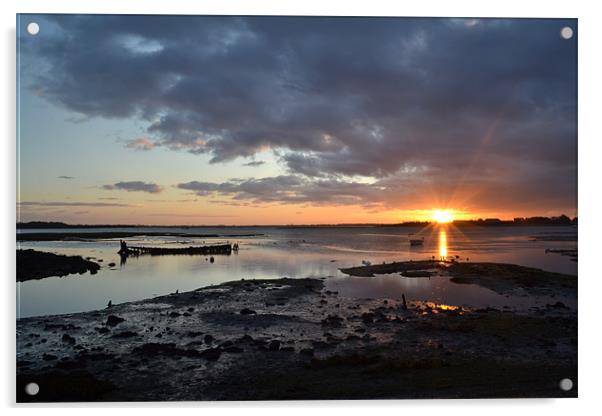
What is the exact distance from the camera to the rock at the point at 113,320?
22.8 feet

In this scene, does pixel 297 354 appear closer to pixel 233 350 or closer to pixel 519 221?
pixel 233 350

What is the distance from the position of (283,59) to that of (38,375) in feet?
17.4

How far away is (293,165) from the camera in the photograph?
669 cm

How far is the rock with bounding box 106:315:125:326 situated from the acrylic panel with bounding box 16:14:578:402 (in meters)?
0.04

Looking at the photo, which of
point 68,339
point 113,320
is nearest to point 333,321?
point 113,320

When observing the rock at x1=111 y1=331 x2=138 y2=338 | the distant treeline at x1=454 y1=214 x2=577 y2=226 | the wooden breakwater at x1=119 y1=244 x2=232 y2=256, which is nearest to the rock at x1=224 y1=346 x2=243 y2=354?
→ the rock at x1=111 y1=331 x2=138 y2=338

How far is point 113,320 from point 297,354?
3.61 metres

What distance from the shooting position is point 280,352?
5828 millimetres

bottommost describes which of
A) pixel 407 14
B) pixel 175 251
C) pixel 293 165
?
pixel 175 251

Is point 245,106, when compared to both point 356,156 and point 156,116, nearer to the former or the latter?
point 156,116

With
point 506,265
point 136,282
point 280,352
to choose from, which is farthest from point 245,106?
point 506,265

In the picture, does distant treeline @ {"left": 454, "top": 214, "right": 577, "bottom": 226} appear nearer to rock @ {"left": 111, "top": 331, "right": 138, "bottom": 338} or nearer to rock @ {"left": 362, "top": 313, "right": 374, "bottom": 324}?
rock @ {"left": 362, "top": 313, "right": 374, "bottom": 324}

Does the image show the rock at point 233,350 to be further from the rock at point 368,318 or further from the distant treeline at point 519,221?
the distant treeline at point 519,221

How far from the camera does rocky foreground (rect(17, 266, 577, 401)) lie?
193 inches
